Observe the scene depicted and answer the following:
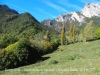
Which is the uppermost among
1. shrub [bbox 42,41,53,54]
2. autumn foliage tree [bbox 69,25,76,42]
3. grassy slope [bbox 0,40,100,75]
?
autumn foliage tree [bbox 69,25,76,42]

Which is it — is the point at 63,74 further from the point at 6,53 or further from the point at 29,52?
the point at 29,52

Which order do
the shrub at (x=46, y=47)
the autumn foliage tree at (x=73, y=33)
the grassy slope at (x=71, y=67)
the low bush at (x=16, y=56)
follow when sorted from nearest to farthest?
the grassy slope at (x=71, y=67) → the low bush at (x=16, y=56) → the shrub at (x=46, y=47) → the autumn foliage tree at (x=73, y=33)

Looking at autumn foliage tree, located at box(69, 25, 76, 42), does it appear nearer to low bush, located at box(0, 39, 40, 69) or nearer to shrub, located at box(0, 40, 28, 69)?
low bush, located at box(0, 39, 40, 69)

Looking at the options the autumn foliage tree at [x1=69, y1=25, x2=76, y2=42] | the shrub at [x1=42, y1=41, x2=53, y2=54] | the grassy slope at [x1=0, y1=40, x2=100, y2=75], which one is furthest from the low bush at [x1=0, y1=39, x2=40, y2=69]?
the autumn foliage tree at [x1=69, y1=25, x2=76, y2=42]

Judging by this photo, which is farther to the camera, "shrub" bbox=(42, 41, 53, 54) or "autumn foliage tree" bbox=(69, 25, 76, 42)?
"autumn foliage tree" bbox=(69, 25, 76, 42)

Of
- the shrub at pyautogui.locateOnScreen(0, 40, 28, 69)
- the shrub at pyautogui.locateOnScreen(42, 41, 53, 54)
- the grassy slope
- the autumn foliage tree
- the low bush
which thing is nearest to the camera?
the grassy slope

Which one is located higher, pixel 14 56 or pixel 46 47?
pixel 46 47

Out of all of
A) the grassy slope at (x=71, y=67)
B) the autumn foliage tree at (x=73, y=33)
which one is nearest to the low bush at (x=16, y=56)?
the grassy slope at (x=71, y=67)

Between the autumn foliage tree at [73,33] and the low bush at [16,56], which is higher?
the autumn foliage tree at [73,33]

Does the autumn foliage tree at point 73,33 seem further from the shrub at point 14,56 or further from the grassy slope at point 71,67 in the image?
the grassy slope at point 71,67

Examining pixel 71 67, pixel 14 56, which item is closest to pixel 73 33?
pixel 14 56

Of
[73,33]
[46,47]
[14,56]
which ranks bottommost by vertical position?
[14,56]

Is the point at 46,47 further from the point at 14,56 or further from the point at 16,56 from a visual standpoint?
the point at 14,56

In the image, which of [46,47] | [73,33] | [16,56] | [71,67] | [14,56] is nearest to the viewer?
[71,67]
